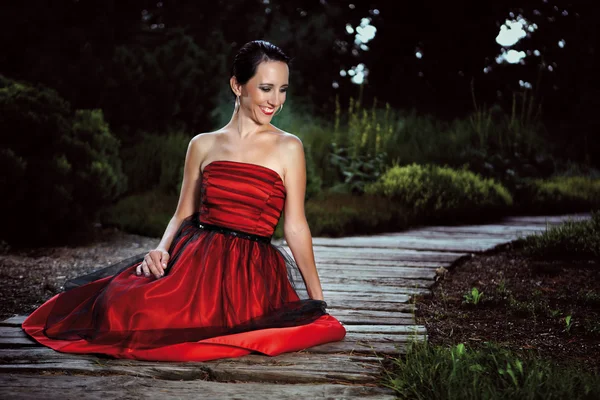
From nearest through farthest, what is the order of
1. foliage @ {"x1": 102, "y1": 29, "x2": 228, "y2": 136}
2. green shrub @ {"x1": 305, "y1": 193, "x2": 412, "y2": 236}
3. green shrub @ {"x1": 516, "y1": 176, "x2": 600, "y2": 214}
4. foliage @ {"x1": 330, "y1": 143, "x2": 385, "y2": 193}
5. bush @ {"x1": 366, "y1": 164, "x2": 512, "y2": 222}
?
1. green shrub @ {"x1": 305, "y1": 193, "x2": 412, "y2": 236}
2. bush @ {"x1": 366, "y1": 164, "x2": 512, "y2": 222}
3. green shrub @ {"x1": 516, "y1": 176, "x2": 600, "y2": 214}
4. foliage @ {"x1": 330, "y1": 143, "x2": 385, "y2": 193}
5. foliage @ {"x1": 102, "y1": 29, "x2": 228, "y2": 136}

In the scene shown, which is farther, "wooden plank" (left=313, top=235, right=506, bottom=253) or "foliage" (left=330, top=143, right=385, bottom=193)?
"foliage" (left=330, top=143, right=385, bottom=193)

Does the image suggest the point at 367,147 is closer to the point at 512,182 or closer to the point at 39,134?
the point at 512,182

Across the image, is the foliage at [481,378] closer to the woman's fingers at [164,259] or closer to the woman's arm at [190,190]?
the woman's fingers at [164,259]

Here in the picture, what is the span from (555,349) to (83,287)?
2136 mm

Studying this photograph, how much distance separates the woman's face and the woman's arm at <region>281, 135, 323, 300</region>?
0.52ft

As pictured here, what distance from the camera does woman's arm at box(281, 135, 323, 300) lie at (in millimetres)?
2938

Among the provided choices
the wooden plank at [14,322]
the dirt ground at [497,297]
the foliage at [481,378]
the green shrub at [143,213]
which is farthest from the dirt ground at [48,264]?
the foliage at [481,378]

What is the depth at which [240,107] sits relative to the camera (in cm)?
299

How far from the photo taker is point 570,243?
500 centimetres

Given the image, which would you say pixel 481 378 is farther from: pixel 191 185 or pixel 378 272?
pixel 378 272

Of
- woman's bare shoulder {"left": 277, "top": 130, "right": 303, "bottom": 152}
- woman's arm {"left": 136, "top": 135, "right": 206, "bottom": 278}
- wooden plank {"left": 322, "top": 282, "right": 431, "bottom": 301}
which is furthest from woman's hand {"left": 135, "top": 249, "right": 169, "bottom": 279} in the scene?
wooden plank {"left": 322, "top": 282, "right": 431, "bottom": 301}

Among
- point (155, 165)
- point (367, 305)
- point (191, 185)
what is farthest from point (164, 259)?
point (155, 165)

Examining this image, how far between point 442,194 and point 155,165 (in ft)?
13.3

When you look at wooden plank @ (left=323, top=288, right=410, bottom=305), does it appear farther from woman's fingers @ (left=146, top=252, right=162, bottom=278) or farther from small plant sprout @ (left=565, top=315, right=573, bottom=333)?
woman's fingers @ (left=146, top=252, right=162, bottom=278)
